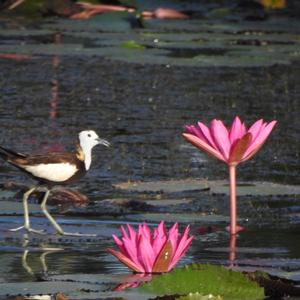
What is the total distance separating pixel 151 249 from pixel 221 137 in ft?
4.47

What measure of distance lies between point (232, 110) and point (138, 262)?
24.3 ft

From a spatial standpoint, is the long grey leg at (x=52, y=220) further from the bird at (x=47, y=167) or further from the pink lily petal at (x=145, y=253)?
the pink lily petal at (x=145, y=253)

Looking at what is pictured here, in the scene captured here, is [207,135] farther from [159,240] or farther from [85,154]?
[85,154]

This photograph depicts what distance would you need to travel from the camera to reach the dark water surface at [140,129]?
21.2ft

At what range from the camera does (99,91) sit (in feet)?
44.9

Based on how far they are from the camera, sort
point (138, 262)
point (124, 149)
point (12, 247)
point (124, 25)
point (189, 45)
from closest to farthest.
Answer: point (138, 262), point (12, 247), point (124, 149), point (189, 45), point (124, 25)

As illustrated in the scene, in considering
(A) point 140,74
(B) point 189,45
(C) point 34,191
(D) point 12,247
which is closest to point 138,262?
(D) point 12,247

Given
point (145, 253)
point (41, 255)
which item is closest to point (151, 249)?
point (145, 253)

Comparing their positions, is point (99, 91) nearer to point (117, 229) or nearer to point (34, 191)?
point (34, 191)

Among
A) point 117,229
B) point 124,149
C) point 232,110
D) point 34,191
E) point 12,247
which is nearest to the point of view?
point 12,247

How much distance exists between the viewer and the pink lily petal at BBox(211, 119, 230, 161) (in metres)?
6.27

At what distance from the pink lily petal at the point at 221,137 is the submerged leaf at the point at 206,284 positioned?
149 cm

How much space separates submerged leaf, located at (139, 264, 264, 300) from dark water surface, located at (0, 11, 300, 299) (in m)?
0.26

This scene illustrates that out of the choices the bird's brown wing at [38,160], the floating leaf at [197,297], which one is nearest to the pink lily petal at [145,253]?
the floating leaf at [197,297]
